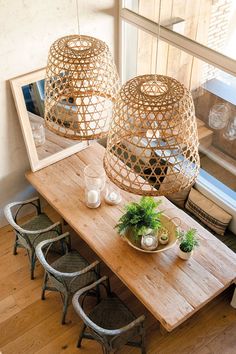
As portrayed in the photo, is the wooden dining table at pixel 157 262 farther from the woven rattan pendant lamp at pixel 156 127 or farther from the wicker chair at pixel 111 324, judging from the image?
the woven rattan pendant lamp at pixel 156 127

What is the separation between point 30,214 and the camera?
14.8ft

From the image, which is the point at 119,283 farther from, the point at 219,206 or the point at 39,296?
the point at 219,206

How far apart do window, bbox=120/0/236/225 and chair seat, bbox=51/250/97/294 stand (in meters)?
1.37

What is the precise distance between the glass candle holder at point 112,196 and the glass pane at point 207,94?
96 cm

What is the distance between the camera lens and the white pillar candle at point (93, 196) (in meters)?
3.67

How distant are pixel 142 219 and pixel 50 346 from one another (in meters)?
1.24

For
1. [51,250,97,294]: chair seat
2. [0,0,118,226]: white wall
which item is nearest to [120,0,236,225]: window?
[0,0,118,226]: white wall

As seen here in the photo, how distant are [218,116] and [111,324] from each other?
1940mm

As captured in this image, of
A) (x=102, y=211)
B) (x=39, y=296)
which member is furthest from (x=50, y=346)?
(x=102, y=211)

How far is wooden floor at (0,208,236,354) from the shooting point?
3430 mm

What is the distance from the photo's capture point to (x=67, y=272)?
3561 millimetres

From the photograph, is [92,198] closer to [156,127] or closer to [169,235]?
[169,235]

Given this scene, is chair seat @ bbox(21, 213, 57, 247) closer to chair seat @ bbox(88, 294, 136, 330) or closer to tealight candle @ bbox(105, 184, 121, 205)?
tealight candle @ bbox(105, 184, 121, 205)

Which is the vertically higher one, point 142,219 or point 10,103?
point 10,103
